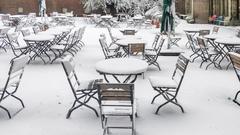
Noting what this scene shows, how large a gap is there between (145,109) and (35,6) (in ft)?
86.3

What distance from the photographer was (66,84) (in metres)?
8.02

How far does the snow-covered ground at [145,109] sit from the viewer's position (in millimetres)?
5379

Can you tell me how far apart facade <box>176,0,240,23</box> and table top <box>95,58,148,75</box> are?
56.3ft

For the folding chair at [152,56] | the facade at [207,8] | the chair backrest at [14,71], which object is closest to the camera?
the chair backrest at [14,71]

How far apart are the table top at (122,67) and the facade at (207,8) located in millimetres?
17166

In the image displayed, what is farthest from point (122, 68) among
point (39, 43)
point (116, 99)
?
point (39, 43)

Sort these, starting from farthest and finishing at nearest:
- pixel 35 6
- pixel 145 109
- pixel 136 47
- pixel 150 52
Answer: pixel 35 6
pixel 150 52
pixel 136 47
pixel 145 109

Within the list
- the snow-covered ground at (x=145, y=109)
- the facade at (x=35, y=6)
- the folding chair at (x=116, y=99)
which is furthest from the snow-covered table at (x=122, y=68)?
the facade at (x=35, y=6)

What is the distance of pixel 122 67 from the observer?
5.95 m

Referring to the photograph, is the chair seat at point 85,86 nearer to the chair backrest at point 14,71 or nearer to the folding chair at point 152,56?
the chair backrest at point 14,71

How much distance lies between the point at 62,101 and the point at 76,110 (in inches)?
27.1

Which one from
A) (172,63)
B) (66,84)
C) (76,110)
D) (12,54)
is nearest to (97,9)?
(12,54)

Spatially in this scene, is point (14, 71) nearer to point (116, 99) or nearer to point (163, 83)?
point (116, 99)

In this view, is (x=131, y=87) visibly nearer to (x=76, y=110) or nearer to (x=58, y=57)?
(x=76, y=110)
